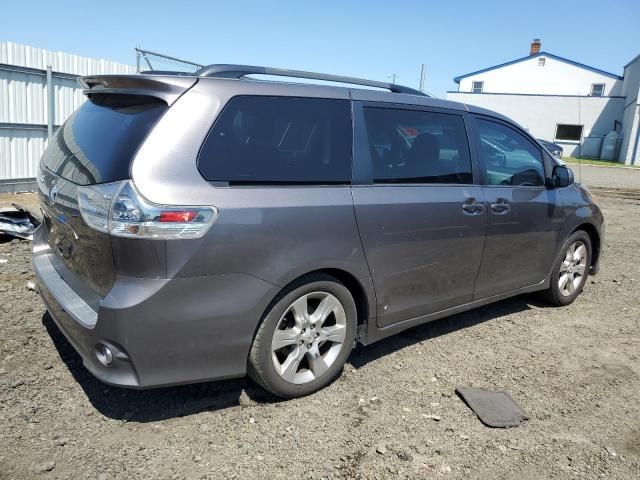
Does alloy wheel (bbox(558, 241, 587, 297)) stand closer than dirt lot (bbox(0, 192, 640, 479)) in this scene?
No

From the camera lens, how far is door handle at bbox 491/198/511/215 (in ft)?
13.5

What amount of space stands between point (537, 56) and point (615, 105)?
27.7 feet

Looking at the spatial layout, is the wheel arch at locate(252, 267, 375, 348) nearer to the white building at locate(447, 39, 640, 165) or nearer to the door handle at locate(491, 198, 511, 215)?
the door handle at locate(491, 198, 511, 215)

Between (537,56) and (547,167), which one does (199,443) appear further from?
(537,56)

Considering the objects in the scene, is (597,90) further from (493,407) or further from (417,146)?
(493,407)

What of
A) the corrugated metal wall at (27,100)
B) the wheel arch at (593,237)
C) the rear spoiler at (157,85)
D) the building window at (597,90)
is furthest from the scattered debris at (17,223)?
the building window at (597,90)

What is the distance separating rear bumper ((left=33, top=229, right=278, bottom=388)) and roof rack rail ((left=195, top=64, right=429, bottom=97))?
3.72 feet

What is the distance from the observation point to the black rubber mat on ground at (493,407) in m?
3.17

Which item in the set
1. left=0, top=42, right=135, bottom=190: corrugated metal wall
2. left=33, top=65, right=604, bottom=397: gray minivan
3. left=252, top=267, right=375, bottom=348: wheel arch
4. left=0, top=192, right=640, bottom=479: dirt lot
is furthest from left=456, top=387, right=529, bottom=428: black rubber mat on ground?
left=0, top=42, right=135, bottom=190: corrugated metal wall

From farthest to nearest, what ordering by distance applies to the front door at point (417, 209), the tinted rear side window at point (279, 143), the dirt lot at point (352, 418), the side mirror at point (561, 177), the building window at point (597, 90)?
the building window at point (597, 90) < the side mirror at point (561, 177) < the front door at point (417, 209) < the tinted rear side window at point (279, 143) < the dirt lot at point (352, 418)

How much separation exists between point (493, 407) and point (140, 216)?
237cm

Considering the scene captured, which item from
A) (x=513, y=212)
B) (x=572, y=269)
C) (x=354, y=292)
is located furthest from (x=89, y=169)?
(x=572, y=269)

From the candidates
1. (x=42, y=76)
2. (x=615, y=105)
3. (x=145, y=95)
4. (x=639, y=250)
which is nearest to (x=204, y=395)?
(x=145, y=95)

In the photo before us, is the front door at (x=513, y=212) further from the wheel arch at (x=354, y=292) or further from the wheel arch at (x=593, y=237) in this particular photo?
Result: the wheel arch at (x=354, y=292)
